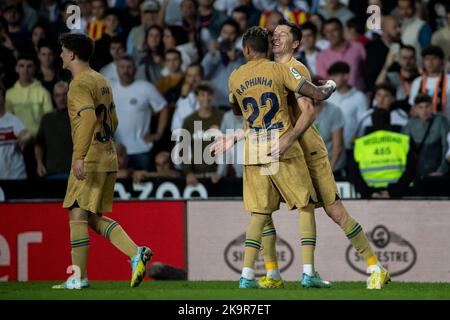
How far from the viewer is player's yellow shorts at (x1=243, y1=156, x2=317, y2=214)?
8969 millimetres

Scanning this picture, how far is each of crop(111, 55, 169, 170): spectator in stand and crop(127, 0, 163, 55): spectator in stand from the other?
852 millimetres

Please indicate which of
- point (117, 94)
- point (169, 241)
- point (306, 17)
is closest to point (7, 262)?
point (169, 241)

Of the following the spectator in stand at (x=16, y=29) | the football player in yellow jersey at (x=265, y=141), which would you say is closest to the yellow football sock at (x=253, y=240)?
the football player in yellow jersey at (x=265, y=141)

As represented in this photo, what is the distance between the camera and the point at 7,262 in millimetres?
12359

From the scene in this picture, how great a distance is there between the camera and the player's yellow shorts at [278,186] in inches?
353

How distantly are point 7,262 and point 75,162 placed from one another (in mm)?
3662

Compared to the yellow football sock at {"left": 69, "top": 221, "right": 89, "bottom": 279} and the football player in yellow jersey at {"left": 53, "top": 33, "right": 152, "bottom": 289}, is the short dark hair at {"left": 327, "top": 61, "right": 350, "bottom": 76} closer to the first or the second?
the football player in yellow jersey at {"left": 53, "top": 33, "right": 152, "bottom": 289}

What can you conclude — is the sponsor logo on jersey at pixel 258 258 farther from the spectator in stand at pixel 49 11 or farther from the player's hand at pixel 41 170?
the spectator in stand at pixel 49 11

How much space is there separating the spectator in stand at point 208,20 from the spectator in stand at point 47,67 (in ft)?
7.07

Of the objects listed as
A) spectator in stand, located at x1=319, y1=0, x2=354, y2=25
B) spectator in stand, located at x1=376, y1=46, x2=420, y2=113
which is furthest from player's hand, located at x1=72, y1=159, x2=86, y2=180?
spectator in stand, located at x1=319, y1=0, x2=354, y2=25

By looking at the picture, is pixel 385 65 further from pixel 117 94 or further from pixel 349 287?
pixel 349 287

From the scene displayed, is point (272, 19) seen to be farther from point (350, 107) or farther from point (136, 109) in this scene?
point (136, 109)

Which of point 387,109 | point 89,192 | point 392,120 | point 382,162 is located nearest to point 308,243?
point 89,192

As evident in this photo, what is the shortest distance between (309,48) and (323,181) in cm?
590
